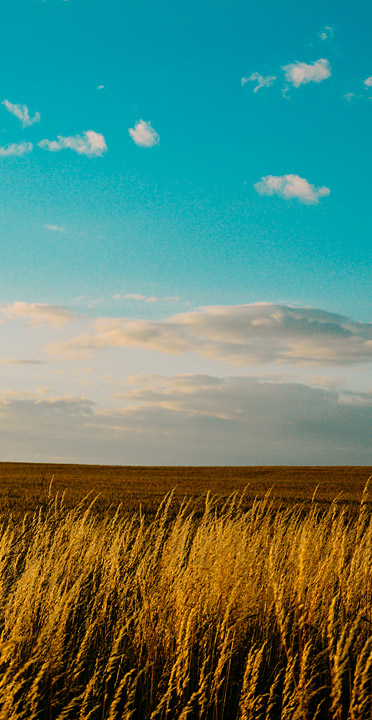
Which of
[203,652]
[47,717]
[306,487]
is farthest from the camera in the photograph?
[306,487]

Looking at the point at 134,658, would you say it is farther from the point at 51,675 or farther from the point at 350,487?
the point at 350,487

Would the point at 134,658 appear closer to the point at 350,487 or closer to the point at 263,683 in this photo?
the point at 263,683

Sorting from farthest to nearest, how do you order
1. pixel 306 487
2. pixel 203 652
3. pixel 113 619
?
1. pixel 306 487
2. pixel 113 619
3. pixel 203 652

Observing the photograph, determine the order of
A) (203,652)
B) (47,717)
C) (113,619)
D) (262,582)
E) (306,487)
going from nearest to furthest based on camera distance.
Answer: (47,717) < (203,652) < (113,619) < (262,582) < (306,487)

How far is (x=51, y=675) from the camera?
4570 mm

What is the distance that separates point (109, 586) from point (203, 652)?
157cm

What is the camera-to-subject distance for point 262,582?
6.49 m

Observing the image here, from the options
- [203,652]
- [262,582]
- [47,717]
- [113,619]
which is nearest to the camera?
[47,717]

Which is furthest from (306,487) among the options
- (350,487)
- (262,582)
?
(262,582)

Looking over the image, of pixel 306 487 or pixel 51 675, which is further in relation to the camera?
pixel 306 487

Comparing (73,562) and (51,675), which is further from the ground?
(73,562)

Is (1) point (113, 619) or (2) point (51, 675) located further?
(1) point (113, 619)

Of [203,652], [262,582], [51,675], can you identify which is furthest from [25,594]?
[262,582]

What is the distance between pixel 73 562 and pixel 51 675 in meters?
2.12
